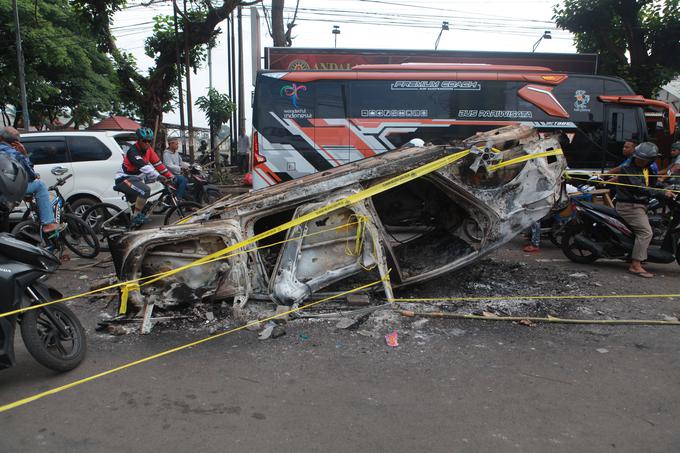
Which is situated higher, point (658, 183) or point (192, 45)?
point (192, 45)

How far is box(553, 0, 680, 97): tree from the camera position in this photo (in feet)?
37.9

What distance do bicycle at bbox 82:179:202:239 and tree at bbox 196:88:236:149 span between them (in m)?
11.0

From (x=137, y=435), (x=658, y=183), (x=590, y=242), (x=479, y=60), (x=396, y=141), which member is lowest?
(x=137, y=435)

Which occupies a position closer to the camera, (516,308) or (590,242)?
(516,308)

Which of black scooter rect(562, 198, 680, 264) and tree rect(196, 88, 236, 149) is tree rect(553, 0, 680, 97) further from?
tree rect(196, 88, 236, 149)

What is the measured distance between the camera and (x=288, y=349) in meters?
3.54

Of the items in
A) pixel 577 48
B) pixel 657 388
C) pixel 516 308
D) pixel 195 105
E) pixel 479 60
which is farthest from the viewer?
pixel 195 105

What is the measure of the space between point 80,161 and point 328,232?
18.7 ft

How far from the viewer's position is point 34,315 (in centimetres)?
300

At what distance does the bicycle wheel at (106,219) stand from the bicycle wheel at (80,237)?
22 cm

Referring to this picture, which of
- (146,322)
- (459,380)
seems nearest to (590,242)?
(459,380)

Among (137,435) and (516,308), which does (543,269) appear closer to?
(516,308)

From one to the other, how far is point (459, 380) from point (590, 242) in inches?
141

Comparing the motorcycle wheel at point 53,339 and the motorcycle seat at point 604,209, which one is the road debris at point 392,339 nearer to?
the motorcycle wheel at point 53,339
